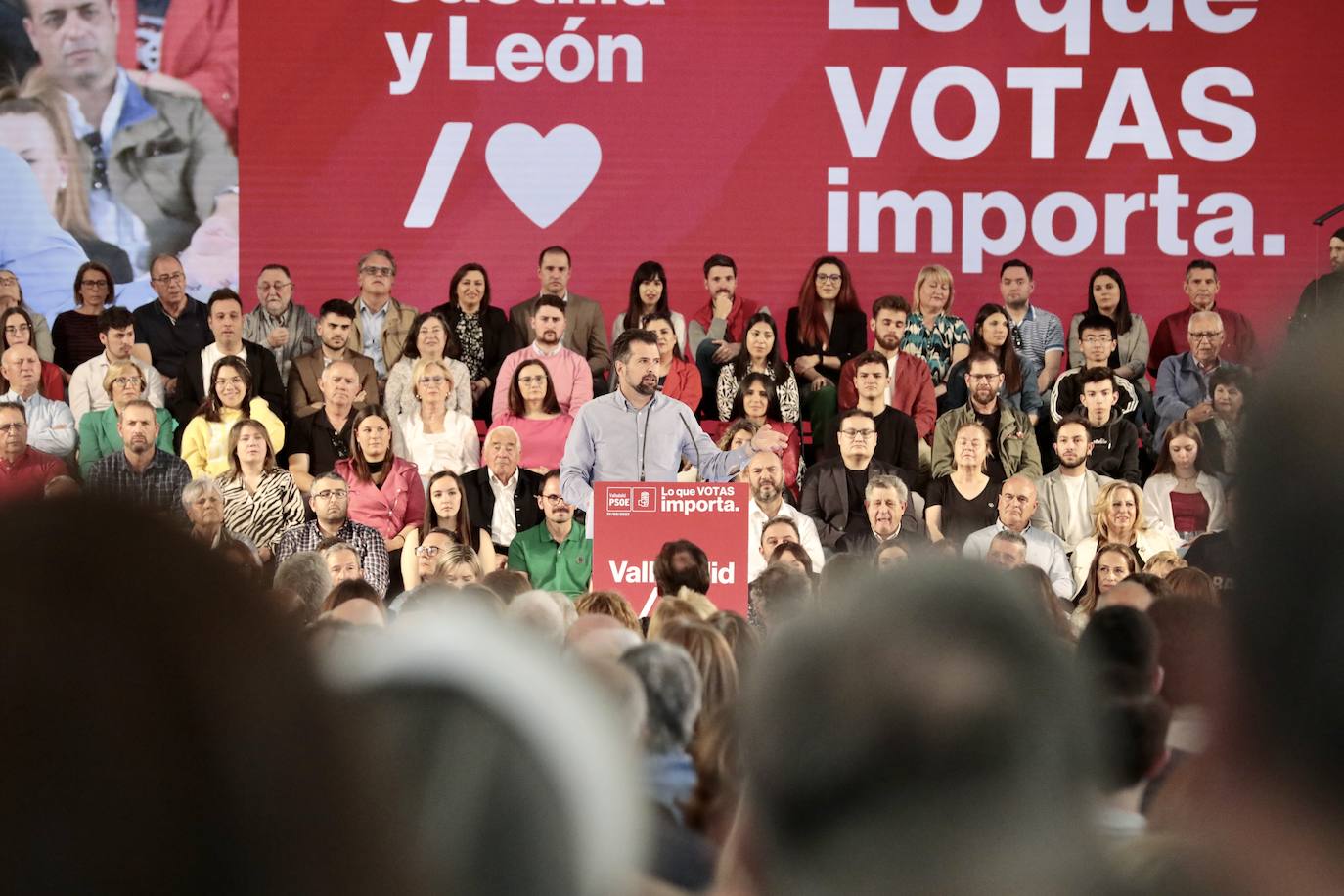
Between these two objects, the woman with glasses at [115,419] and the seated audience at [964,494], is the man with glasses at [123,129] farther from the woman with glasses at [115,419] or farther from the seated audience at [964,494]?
the seated audience at [964,494]

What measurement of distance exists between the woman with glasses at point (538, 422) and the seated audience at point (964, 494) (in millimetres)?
2269

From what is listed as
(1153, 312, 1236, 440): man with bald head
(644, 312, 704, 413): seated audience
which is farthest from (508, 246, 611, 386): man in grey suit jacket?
(1153, 312, 1236, 440): man with bald head

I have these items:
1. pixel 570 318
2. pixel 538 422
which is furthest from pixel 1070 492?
pixel 570 318

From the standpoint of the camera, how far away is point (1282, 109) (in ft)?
45.6

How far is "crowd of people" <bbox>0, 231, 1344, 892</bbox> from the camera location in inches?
102

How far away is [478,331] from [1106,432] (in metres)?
4.20

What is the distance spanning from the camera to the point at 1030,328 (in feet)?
41.0

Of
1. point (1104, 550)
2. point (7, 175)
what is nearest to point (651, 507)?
point (1104, 550)

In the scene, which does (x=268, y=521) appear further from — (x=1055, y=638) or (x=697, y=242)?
(x=1055, y=638)

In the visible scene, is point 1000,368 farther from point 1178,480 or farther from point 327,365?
point 327,365

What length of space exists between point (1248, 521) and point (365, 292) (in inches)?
477

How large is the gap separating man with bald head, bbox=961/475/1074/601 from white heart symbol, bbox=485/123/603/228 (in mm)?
5289

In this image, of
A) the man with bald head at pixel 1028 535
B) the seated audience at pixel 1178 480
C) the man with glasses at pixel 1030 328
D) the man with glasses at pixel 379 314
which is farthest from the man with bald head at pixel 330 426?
the seated audience at pixel 1178 480

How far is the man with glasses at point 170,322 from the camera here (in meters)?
12.5
